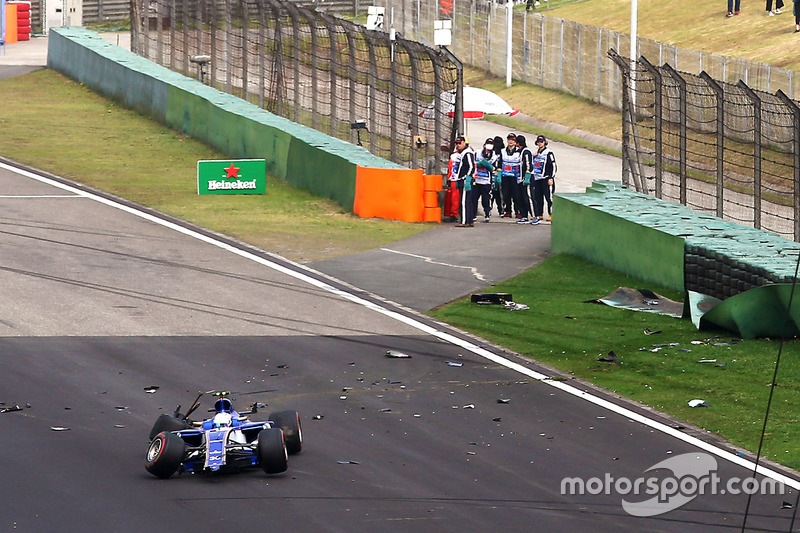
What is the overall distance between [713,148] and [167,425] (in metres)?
15.3

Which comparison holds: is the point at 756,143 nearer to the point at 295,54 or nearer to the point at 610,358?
the point at 610,358

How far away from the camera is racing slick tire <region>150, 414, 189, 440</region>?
456 inches

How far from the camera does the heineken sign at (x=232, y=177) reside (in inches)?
1009

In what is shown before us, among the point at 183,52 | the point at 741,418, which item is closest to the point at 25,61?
the point at 183,52

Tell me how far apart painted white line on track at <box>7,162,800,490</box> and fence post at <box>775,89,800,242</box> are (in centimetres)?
650

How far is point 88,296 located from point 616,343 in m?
6.90

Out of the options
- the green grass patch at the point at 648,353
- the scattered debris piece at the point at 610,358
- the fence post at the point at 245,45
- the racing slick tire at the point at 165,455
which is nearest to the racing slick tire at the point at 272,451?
the racing slick tire at the point at 165,455

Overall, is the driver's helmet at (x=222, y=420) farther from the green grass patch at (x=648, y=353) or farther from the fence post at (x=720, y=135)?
the fence post at (x=720, y=135)

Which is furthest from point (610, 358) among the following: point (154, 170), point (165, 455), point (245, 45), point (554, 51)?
point (554, 51)

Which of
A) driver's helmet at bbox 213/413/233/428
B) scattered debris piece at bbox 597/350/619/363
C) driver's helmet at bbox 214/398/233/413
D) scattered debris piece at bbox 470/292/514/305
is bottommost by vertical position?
scattered debris piece at bbox 597/350/619/363

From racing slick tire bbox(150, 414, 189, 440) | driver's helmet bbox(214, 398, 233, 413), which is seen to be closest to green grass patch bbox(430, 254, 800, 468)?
driver's helmet bbox(214, 398, 233, 413)

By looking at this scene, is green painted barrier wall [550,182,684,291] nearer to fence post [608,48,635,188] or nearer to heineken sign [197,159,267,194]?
fence post [608,48,635,188]

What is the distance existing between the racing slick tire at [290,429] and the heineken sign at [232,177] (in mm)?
14252

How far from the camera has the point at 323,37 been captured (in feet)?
92.9
